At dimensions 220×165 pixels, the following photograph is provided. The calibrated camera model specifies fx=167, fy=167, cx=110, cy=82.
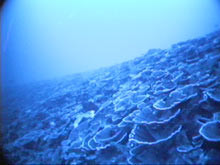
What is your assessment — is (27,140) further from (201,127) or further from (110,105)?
(201,127)

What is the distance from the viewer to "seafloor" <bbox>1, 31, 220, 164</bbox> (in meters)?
1.51

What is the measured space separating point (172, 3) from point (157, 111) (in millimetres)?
2245

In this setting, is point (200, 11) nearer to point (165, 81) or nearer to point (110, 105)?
point (165, 81)

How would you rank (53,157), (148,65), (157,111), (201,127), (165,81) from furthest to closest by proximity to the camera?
1. (148,65)
2. (165,81)
3. (53,157)
4. (157,111)
5. (201,127)

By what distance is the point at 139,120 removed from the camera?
1717 millimetres

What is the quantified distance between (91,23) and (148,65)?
2.67 meters

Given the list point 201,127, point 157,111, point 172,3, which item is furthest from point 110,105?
point 172,3

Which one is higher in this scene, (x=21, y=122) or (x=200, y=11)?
(x=200, y=11)

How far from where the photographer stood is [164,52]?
9.65 ft

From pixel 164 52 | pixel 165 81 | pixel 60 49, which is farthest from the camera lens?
pixel 60 49

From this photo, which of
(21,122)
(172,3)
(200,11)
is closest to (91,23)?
(172,3)

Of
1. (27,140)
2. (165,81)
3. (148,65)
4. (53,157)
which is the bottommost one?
(53,157)

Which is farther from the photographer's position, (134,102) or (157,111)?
(134,102)

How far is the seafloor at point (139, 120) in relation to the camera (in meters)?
1.51
